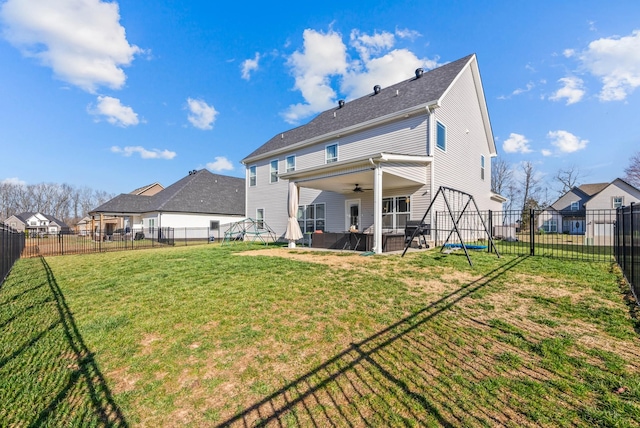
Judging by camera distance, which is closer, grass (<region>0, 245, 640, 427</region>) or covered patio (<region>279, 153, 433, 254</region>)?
grass (<region>0, 245, 640, 427</region>)

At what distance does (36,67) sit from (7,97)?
192cm

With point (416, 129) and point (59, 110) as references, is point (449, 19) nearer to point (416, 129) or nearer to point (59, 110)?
point (416, 129)

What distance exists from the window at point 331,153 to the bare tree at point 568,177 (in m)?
44.1

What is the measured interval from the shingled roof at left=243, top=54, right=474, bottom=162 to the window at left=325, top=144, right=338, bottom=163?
0.89 m

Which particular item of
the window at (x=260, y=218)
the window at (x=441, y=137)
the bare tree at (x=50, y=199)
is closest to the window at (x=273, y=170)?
the window at (x=260, y=218)

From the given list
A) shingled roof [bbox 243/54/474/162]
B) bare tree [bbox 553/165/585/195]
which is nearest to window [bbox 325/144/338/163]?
shingled roof [bbox 243/54/474/162]

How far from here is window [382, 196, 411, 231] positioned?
1241cm

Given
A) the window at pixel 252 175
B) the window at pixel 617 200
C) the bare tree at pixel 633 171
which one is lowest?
the window at pixel 617 200

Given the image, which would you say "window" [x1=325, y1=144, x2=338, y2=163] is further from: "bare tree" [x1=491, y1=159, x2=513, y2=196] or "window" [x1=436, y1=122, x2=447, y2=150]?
"bare tree" [x1=491, y1=159, x2=513, y2=196]

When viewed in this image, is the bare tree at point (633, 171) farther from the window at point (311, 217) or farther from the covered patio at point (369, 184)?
the window at point (311, 217)

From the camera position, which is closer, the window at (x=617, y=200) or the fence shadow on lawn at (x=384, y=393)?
the fence shadow on lawn at (x=384, y=393)

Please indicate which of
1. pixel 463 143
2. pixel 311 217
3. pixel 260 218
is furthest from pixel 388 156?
pixel 260 218

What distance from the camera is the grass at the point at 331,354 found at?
2.35m

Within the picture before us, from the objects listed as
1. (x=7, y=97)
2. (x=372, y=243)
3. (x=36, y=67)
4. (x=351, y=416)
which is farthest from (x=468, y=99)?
(x=7, y=97)
